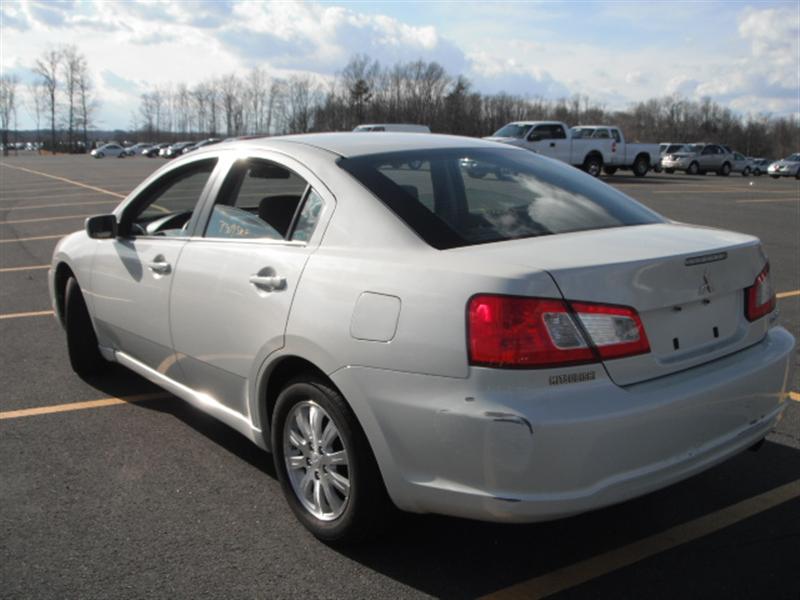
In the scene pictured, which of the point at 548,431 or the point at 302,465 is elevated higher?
the point at 548,431

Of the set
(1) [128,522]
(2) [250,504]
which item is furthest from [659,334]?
(1) [128,522]

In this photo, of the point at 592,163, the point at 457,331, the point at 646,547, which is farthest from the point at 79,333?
the point at 592,163

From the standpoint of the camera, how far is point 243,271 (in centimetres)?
347

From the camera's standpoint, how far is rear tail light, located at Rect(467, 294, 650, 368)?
98.4 inches

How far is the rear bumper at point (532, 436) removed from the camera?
2453mm

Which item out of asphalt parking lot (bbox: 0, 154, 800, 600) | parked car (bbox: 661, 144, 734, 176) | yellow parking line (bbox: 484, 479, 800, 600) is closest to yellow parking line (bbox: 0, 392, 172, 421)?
asphalt parking lot (bbox: 0, 154, 800, 600)

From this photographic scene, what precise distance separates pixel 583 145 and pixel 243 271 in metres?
30.2

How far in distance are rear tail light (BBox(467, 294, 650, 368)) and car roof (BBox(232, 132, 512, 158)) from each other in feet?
4.08

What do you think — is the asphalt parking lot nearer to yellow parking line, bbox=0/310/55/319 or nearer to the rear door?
the rear door

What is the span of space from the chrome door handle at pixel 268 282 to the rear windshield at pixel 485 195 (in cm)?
53

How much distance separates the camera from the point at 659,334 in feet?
8.91

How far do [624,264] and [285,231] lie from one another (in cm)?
152

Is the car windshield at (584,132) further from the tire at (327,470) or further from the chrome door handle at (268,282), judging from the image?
the tire at (327,470)

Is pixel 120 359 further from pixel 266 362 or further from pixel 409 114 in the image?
pixel 409 114
